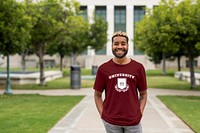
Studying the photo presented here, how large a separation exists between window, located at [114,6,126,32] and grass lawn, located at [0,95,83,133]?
66.4 meters

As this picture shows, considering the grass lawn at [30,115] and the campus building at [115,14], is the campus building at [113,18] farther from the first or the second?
the grass lawn at [30,115]

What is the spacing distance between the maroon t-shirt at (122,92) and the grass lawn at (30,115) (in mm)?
5223

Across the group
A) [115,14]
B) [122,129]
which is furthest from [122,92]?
[115,14]

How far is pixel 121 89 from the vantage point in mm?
4609

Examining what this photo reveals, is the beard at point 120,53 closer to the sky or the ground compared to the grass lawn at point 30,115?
closer to the sky

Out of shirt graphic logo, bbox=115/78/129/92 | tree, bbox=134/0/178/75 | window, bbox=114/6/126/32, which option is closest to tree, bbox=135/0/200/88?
tree, bbox=134/0/178/75

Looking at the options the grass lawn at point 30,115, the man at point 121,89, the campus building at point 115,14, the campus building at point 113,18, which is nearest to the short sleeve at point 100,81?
the man at point 121,89

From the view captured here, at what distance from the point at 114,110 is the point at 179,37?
1872 centimetres

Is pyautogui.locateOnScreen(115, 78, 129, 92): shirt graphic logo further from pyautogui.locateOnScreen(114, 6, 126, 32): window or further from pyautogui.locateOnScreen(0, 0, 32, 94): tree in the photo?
pyautogui.locateOnScreen(114, 6, 126, 32): window

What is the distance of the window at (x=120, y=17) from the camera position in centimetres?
8206

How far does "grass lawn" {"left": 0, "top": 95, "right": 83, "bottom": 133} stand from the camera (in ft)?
32.9

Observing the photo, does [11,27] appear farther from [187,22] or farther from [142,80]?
[142,80]

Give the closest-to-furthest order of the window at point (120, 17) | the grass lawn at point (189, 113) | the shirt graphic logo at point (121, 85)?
the shirt graphic logo at point (121, 85)
the grass lawn at point (189, 113)
the window at point (120, 17)

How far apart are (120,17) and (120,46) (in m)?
79.0
